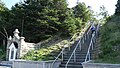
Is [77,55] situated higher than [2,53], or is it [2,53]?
[2,53]

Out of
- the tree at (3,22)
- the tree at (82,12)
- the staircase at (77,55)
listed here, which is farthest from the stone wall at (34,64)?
the tree at (82,12)

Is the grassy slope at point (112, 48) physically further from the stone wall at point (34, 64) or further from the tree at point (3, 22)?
the tree at point (3, 22)

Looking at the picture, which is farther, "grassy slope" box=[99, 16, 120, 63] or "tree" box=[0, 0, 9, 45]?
"tree" box=[0, 0, 9, 45]

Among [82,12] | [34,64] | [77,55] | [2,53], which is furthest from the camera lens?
[82,12]

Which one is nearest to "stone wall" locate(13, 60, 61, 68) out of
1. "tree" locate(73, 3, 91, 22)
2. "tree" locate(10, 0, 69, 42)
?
"tree" locate(10, 0, 69, 42)

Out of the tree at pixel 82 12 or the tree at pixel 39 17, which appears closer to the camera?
the tree at pixel 39 17

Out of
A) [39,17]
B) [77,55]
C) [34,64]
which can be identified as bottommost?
[34,64]

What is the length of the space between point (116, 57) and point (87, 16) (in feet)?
41.8

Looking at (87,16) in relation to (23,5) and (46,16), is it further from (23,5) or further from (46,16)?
(23,5)

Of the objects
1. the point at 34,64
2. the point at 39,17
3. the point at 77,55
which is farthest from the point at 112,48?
the point at 39,17

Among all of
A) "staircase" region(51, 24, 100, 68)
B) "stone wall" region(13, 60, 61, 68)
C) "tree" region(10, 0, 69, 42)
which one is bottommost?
"stone wall" region(13, 60, 61, 68)

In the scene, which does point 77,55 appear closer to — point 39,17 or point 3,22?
point 39,17

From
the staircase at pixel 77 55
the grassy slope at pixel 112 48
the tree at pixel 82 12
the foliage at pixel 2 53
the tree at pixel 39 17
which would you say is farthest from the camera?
the tree at pixel 82 12

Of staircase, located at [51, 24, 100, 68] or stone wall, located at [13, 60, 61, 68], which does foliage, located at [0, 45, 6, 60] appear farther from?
staircase, located at [51, 24, 100, 68]
